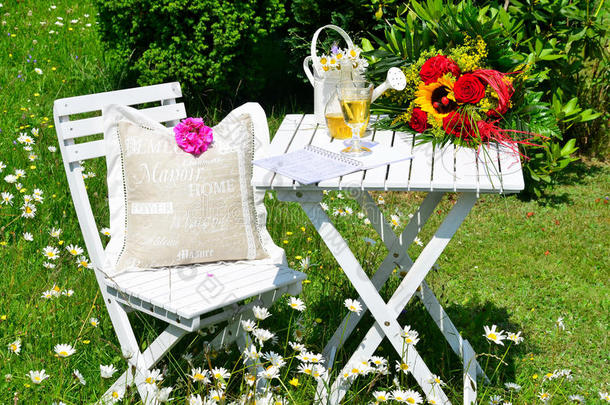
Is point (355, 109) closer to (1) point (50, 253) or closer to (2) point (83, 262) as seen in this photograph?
(2) point (83, 262)

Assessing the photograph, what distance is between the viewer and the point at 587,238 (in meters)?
4.18

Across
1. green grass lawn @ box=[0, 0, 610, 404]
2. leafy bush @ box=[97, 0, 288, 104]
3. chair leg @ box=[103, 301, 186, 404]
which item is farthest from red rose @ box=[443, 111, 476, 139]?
leafy bush @ box=[97, 0, 288, 104]

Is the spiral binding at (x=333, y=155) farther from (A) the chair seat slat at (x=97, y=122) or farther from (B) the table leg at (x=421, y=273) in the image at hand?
(A) the chair seat slat at (x=97, y=122)

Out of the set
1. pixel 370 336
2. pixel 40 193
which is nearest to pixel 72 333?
pixel 40 193

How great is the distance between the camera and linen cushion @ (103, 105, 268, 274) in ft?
8.71

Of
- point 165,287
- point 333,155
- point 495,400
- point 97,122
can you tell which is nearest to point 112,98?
point 97,122

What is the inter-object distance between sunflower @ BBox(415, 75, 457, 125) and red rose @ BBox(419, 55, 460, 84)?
0.02m

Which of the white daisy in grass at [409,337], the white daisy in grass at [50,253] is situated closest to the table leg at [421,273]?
the white daisy in grass at [409,337]

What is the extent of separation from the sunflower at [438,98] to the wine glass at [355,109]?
0.25m

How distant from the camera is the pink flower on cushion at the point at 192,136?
107 inches

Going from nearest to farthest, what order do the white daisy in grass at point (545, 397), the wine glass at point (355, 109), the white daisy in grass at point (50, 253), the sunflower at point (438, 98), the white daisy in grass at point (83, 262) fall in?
1. the white daisy in grass at point (545, 397)
2. the wine glass at point (355, 109)
3. the sunflower at point (438, 98)
4. the white daisy in grass at point (83, 262)
5. the white daisy in grass at point (50, 253)

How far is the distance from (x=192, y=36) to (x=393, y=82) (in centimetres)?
258

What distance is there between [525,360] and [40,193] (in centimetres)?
250

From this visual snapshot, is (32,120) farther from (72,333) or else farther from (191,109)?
(72,333)
